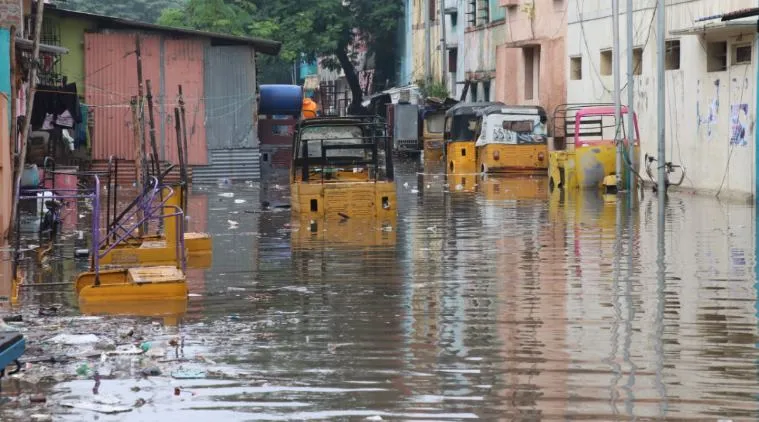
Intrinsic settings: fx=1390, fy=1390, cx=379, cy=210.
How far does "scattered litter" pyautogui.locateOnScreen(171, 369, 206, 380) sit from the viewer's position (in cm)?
898

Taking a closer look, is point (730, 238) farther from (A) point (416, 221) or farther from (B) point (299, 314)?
(B) point (299, 314)

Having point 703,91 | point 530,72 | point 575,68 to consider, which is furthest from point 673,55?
point 530,72

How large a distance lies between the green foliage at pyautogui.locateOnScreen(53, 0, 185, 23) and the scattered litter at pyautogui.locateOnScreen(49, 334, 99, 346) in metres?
69.2

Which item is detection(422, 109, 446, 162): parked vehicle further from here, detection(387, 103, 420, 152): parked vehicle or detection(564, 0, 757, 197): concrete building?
detection(564, 0, 757, 197): concrete building

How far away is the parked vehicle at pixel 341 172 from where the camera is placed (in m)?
22.6

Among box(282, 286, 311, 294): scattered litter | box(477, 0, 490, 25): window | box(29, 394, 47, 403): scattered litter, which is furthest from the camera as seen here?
box(477, 0, 490, 25): window

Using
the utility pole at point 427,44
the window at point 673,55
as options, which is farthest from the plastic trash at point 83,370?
the utility pole at point 427,44

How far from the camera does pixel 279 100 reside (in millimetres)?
42406

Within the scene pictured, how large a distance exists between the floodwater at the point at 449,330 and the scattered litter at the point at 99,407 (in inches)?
2.6

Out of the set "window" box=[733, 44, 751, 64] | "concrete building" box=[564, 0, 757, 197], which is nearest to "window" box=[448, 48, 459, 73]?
"concrete building" box=[564, 0, 757, 197]

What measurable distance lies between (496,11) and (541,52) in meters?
6.53

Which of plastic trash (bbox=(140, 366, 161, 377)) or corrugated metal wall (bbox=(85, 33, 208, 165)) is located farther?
corrugated metal wall (bbox=(85, 33, 208, 165))

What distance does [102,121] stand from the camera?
36938 mm

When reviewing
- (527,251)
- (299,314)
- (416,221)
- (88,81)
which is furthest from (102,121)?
(299,314)
